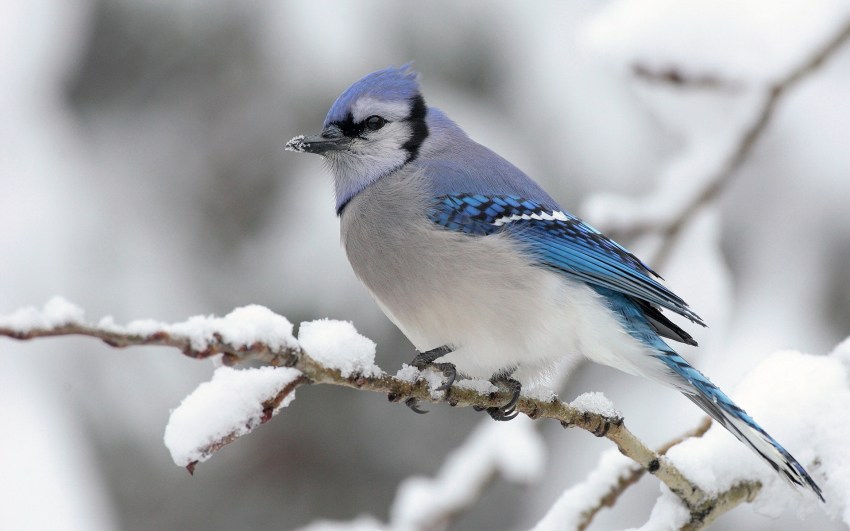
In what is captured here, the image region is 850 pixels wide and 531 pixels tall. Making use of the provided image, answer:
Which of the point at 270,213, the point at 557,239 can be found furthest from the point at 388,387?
the point at 270,213

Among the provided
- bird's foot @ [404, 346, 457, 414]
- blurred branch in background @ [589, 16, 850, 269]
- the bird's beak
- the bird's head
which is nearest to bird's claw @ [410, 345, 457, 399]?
Result: bird's foot @ [404, 346, 457, 414]

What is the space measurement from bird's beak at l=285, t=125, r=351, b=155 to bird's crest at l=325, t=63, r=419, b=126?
37mm

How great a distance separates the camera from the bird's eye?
2.60m

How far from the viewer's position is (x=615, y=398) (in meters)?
3.67

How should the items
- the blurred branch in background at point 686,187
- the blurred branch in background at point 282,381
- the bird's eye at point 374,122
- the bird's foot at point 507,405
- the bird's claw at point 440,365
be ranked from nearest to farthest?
the blurred branch in background at point 282,381, the bird's claw at point 440,365, the bird's foot at point 507,405, the bird's eye at point 374,122, the blurred branch in background at point 686,187

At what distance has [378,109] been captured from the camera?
2.59m

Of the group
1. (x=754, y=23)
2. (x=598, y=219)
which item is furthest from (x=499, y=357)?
(x=754, y=23)

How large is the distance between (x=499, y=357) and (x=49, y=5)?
298 cm

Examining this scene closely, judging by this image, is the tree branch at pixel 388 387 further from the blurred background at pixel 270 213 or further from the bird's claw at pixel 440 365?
the blurred background at pixel 270 213

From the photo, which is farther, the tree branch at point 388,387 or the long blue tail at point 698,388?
the long blue tail at point 698,388

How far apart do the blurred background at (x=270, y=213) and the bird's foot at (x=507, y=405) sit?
4.72ft

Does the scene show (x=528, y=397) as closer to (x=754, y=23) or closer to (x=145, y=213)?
(x=754, y=23)

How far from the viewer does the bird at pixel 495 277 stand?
2.14 metres

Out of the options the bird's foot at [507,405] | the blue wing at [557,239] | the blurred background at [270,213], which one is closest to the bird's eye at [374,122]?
the blue wing at [557,239]
